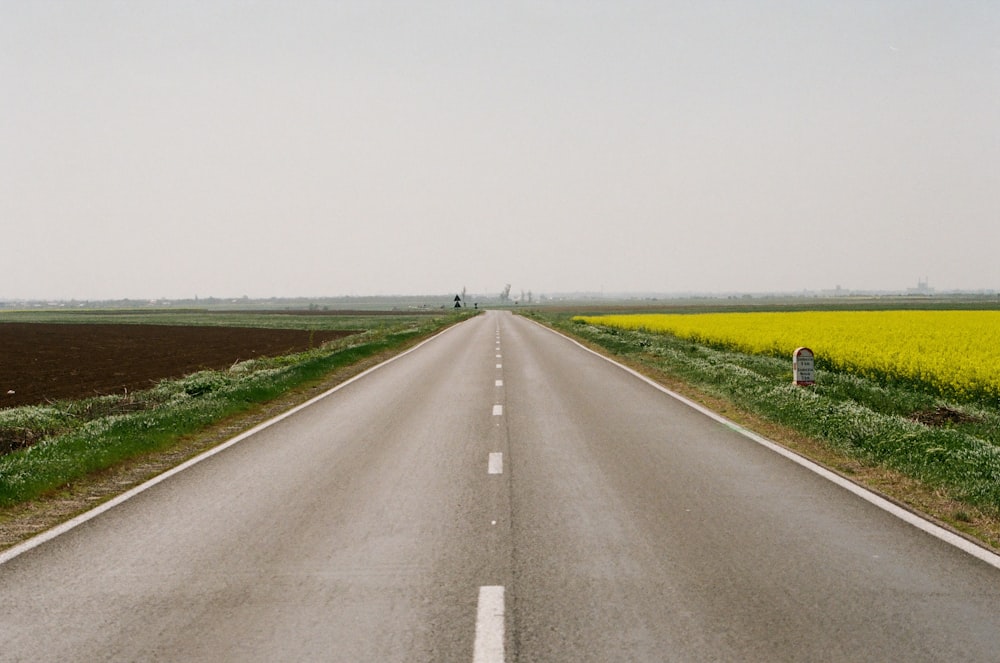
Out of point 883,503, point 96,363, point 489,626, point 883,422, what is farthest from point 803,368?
point 96,363

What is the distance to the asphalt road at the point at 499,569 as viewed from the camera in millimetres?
4137

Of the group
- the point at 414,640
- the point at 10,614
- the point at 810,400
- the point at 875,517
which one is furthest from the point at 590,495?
the point at 810,400

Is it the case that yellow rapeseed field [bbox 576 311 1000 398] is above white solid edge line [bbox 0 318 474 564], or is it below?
above

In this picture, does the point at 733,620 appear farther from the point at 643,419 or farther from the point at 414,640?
the point at 643,419

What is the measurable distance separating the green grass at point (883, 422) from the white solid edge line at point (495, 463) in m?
4.61

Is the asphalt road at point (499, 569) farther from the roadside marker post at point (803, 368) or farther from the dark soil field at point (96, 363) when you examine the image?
the dark soil field at point (96, 363)

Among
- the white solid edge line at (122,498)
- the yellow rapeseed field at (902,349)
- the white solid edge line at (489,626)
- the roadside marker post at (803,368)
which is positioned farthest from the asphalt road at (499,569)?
the yellow rapeseed field at (902,349)

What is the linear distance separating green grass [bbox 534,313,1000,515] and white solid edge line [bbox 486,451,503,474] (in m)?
4.61

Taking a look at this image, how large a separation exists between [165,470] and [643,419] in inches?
299

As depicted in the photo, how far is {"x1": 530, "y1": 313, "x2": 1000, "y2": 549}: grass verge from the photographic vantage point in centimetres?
714

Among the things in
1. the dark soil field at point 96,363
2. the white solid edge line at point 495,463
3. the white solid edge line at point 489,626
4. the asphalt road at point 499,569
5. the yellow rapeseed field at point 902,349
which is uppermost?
the yellow rapeseed field at point 902,349

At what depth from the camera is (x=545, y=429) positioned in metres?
11.6

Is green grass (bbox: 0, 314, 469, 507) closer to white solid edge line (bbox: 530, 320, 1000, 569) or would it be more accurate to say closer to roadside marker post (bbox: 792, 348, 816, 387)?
white solid edge line (bbox: 530, 320, 1000, 569)

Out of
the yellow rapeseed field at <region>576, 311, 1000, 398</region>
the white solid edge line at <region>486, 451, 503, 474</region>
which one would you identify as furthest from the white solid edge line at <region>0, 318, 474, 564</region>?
the yellow rapeseed field at <region>576, 311, 1000, 398</region>
